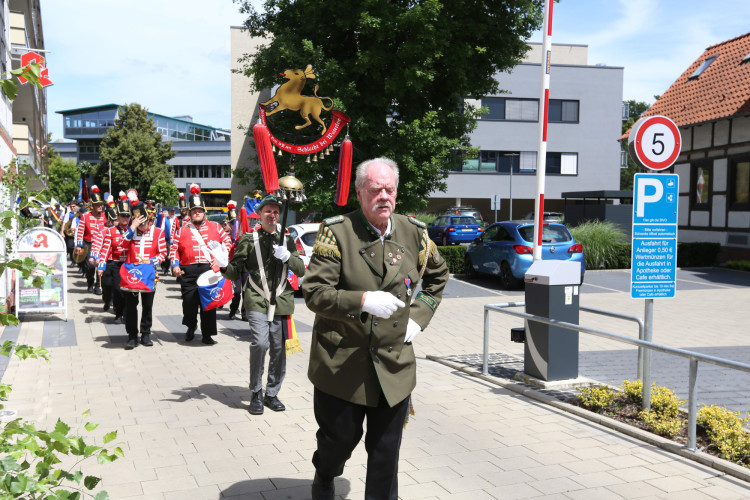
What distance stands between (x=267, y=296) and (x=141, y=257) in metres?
3.59

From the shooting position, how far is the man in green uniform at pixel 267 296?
20.3 ft

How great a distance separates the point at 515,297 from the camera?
1505 cm

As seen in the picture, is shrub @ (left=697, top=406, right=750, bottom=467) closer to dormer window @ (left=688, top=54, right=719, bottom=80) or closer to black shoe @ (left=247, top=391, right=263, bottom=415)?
black shoe @ (left=247, top=391, right=263, bottom=415)

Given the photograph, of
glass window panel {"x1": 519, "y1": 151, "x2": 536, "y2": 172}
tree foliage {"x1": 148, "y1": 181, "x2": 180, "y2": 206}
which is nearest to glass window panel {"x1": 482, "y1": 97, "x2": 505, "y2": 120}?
glass window panel {"x1": 519, "y1": 151, "x2": 536, "y2": 172}

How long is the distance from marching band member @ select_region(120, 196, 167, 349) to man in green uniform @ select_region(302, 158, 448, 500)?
20.6 feet

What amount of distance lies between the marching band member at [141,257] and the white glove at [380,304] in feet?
21.6

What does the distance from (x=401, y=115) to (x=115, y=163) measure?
53.9 m

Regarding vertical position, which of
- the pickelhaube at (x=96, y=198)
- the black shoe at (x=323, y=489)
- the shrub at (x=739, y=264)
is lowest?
the black shoe at (x=323, y=489)

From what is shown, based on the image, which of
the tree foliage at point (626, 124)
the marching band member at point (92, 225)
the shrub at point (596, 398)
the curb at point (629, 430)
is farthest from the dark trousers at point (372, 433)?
the tree foliage at point (626, 124)

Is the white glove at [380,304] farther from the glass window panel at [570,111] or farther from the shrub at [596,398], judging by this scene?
the glass window panel at [570,111]

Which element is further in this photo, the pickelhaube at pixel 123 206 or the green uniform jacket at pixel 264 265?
the pickelhaube at pixel 123 206

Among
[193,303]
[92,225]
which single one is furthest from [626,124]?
[193,303]

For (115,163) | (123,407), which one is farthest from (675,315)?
(115,163)

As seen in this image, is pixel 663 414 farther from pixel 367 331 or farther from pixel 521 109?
pixel 521 109
